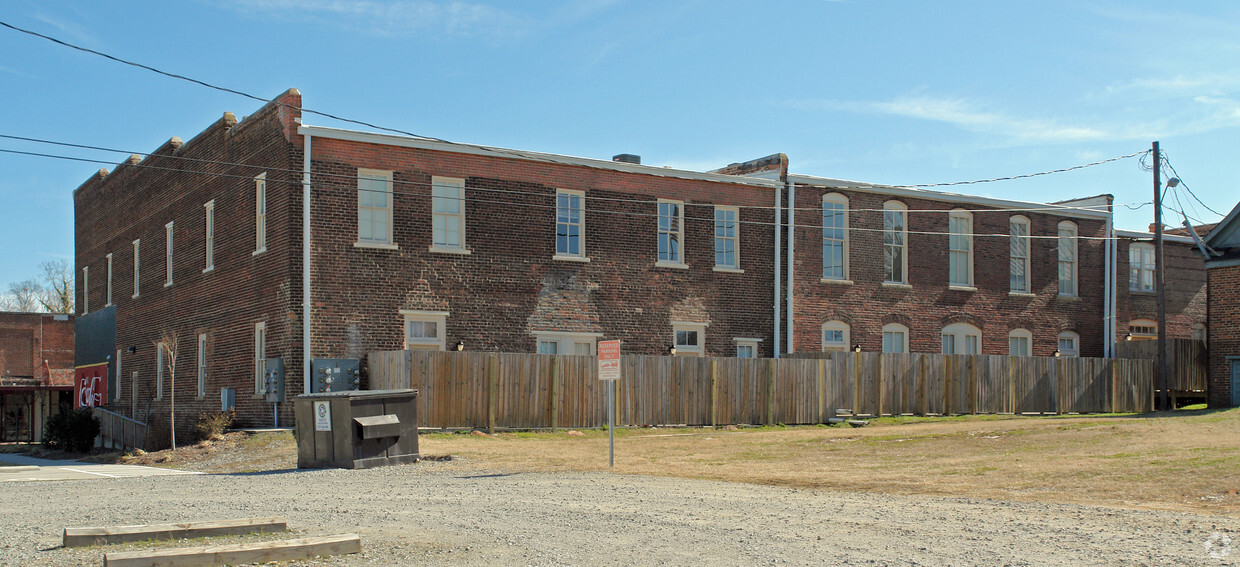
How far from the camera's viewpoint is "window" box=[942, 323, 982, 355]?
36.2 metres

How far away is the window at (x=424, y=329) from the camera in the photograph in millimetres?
27750

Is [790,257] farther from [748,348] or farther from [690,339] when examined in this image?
[690,339]

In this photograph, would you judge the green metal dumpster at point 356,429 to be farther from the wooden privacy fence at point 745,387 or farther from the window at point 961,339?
the window at point 961,339

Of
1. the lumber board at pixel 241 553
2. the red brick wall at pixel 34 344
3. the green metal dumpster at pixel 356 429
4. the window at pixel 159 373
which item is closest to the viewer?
the lumber board at pixel 241 553

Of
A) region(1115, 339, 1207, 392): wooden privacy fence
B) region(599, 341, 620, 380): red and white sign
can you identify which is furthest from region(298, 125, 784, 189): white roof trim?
region(1115, 339, 1207, 392): wooden privacy fence

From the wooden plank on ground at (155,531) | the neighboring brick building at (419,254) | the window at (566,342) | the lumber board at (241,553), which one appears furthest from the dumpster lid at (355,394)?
the lumber board at (241,553)

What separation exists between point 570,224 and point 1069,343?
59.8 feet

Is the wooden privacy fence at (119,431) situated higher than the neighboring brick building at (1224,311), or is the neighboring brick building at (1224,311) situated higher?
the neighboring brick building at (1224,311)

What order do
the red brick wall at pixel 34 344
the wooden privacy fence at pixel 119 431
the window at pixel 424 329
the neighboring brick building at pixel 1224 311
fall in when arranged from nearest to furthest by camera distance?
the window at pixel 424 329 < the wooden privacy fence at pixel 119 431 < the neighboring brick building at pixel 1224 311 < the red brick wall at pixel 34 344

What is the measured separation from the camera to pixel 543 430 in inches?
1045

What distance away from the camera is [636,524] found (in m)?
11.5

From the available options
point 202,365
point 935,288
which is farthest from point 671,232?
point 202,365

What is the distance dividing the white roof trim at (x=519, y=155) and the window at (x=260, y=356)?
189 inches

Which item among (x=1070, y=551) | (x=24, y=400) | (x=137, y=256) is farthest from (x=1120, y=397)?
(x=24, y=400)
